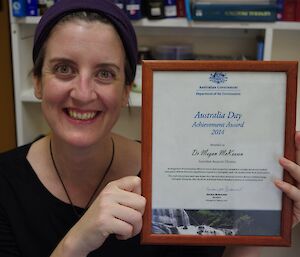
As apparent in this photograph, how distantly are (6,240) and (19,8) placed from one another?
1083mm

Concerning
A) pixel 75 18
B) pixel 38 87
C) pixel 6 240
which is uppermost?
pixel 75 18

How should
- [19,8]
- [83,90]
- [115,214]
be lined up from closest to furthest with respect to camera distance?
[115,214] < [83,90] < [19,8]

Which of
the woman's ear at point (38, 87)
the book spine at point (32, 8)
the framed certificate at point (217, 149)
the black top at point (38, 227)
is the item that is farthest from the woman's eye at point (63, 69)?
the book spine at point (32, 8)

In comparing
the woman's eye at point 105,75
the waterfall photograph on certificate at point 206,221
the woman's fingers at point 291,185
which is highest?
the woman's eye at point 105,75

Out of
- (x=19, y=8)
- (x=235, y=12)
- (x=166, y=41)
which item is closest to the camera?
(x=235, y=12)

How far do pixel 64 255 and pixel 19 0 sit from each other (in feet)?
4.19

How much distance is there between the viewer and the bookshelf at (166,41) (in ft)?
5.91

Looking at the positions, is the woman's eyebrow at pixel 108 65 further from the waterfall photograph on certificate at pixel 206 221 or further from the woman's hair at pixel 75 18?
the waterfall photograph on certificate at pixel 206 221

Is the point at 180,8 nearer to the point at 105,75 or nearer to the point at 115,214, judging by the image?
the point at 105,75

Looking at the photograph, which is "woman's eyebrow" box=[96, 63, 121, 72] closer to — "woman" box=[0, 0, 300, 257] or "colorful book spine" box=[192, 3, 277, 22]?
"woman" box=[0, 0, 300, 257]

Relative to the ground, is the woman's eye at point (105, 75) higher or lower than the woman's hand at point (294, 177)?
higher

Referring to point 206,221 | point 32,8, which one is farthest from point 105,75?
point 32,8

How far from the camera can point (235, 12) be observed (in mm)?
1705

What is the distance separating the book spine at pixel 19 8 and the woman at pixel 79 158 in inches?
30.5
